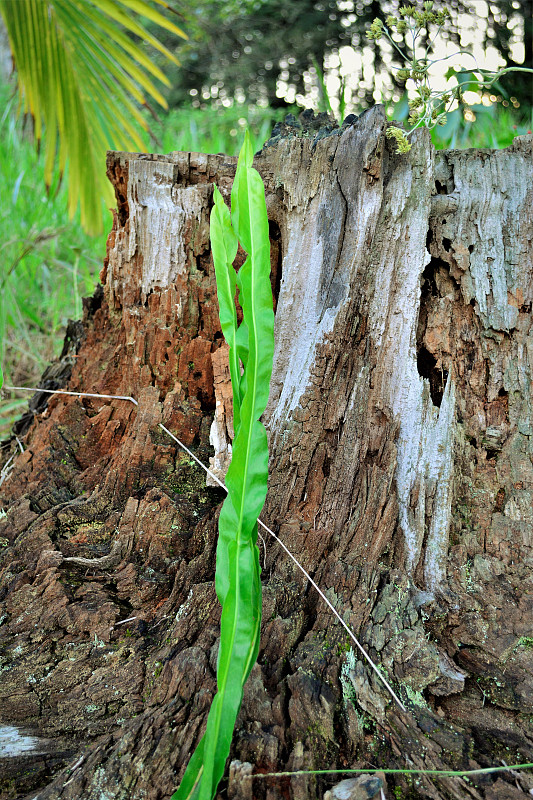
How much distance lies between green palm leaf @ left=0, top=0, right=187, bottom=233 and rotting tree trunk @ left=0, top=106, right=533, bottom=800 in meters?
1.03

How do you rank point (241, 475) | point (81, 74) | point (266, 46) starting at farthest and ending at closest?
point (266, 46), point (81, 74), point (241, 475)

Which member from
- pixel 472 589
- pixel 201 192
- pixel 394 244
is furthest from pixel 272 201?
pixel 472 589

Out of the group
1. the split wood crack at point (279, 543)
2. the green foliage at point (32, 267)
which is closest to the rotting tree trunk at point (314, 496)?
the split wood crack at point (279, 543)

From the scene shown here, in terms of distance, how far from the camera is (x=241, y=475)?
739mm

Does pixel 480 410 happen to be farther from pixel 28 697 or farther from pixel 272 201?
pixel 28 697

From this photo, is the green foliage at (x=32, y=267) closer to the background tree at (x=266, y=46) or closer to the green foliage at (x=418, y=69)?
the green foliage at (x=418, y=69)

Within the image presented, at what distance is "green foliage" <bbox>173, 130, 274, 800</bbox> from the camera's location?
70cm

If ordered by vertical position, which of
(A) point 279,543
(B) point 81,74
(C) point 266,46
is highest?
(C) point 266,46

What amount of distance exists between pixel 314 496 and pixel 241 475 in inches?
13.4

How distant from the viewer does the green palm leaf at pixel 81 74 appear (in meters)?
1.98

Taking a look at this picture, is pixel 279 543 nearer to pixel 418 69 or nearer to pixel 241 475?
pixel 241 475

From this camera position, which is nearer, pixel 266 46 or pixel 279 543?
pixel 279 543

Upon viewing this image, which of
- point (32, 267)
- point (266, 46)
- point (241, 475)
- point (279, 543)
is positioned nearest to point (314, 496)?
point (279, 543)

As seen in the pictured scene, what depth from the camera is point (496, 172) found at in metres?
1.15
